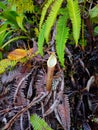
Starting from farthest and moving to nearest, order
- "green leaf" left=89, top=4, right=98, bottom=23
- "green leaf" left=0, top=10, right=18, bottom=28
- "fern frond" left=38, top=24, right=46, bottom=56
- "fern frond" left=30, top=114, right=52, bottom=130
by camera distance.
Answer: "green leaf" left=0, top=10, right=18, bottom=28 → "green leaf" left=89, top=4, right=98, bottom=23 → "fern frond" left=38, top=24, right=46, bottom=56 → "fern frond" left=30, top=114, right=52, bottom=130

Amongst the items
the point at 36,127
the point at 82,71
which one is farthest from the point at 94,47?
the point at 36,127

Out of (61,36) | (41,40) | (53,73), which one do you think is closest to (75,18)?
(61,36)

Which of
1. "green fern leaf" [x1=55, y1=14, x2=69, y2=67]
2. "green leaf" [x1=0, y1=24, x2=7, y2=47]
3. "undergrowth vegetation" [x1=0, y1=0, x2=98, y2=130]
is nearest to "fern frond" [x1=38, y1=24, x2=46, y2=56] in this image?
"undergrowth vegetation" [x1=0, y1=0, x2=98, y2=130]

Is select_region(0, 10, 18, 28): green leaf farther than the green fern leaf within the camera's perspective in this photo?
Yes

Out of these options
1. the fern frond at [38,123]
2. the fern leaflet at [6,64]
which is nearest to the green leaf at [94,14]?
the fern leaflet at [6,64]

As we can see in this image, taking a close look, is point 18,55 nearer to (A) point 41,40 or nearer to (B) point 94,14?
(A) point 41,40

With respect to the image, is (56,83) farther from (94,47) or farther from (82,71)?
(94,47)

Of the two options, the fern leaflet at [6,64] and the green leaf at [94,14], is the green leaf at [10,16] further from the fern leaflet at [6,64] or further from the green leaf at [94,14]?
the green leaf at [94,14]

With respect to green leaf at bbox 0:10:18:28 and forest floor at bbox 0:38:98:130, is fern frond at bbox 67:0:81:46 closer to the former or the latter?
forest floor at bbox 0:38:98:130
